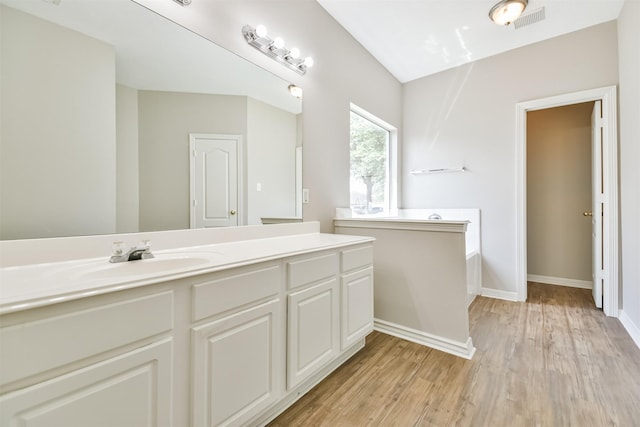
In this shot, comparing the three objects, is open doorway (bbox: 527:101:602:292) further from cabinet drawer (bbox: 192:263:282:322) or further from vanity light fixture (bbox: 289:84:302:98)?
cabinet drawer (bbox: 192:263:282:322)

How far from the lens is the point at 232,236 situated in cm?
172

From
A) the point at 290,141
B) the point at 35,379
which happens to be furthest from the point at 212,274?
the point at 290,141

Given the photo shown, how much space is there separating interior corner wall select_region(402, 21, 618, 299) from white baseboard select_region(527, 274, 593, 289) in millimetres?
1046

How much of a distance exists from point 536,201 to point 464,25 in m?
2.52

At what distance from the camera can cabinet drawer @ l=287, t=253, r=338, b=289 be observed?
4.53 ft

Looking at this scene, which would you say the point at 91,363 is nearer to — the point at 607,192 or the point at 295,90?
the point at 295,90

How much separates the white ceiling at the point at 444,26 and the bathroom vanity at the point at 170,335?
7.24ft

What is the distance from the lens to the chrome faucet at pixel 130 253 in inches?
45.4

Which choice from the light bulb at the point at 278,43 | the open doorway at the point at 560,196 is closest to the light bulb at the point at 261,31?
the light bulb at the point at 278,43

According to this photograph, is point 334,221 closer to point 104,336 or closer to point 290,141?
point 290,141

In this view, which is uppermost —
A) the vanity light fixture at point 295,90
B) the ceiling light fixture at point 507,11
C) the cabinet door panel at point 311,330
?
the ceiling light fixture at point 507,11

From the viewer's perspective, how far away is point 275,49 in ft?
6.46

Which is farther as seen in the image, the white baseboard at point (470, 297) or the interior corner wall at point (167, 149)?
the white baseboard at point (470, 297)

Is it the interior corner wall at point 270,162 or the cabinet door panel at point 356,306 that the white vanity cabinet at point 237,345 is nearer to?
the cabinet door panel at point 356,306
